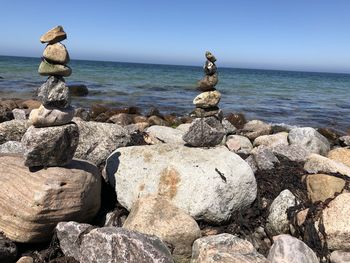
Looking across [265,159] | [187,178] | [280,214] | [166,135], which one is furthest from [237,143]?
[187,178]

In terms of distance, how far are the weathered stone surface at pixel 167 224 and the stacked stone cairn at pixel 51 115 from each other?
140 centimetres

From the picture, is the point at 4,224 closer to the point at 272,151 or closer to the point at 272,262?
the point at 272,262

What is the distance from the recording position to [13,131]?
431 inches

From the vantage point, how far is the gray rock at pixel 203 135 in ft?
25.0

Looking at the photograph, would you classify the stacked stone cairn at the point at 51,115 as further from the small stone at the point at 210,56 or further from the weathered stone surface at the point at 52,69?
the small stone at the point at 210,56

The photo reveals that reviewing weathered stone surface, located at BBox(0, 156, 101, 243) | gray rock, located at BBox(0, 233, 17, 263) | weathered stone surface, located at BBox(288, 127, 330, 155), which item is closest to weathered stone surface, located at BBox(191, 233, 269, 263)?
weathered stone surface, located at BBox(0, 156, 101, 243)

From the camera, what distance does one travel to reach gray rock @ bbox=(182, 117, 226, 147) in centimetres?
762

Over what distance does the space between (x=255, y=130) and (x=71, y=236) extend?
38.6 feet

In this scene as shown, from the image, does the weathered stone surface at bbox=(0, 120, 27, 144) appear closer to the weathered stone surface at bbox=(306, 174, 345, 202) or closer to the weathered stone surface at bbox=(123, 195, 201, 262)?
the weathered stone surface at bbox=(123, 195, 201, 262)

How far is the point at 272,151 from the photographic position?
9438 millimetres

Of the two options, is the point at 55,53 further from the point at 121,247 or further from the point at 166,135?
the point at 166,135

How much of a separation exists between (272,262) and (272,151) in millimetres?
Answer: 4221

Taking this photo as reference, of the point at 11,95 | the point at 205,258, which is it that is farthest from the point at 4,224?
the point at 11,95

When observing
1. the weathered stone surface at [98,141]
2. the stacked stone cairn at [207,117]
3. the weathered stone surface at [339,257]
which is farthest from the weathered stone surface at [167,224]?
the weathered stone surface at [98,141]
